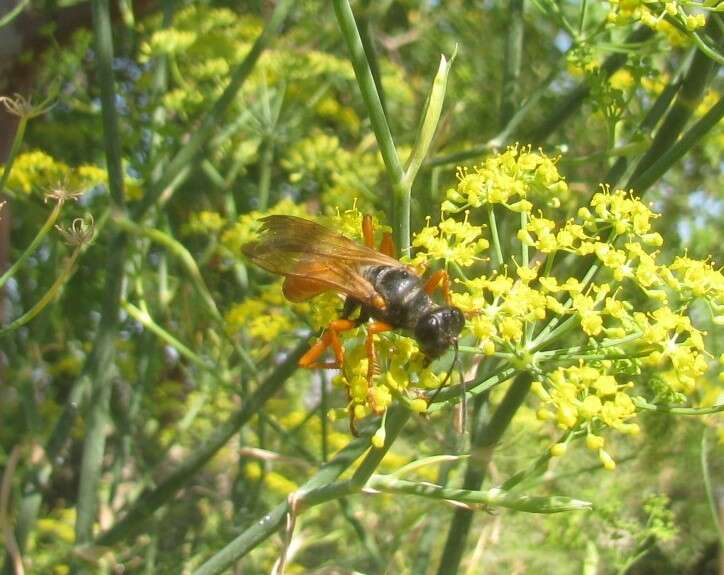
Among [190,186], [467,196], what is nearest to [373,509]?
[190,186]

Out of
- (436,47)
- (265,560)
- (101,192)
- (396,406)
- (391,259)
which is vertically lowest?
(265,560)

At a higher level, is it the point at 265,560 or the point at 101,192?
the point at 101,192

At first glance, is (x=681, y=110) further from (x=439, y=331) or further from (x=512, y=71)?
(x=439, y=331)

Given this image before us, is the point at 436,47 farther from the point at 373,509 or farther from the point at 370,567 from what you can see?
the point at 370,567

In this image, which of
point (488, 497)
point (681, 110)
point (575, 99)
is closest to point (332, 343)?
point (488, 497)

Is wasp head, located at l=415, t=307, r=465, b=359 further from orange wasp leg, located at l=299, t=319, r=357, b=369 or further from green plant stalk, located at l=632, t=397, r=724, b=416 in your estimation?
green plant stalk, located at l=632, t=397, r=724, b=416

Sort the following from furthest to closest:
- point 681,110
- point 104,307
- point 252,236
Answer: point 252,236 < point 104,307 < point 681,110
